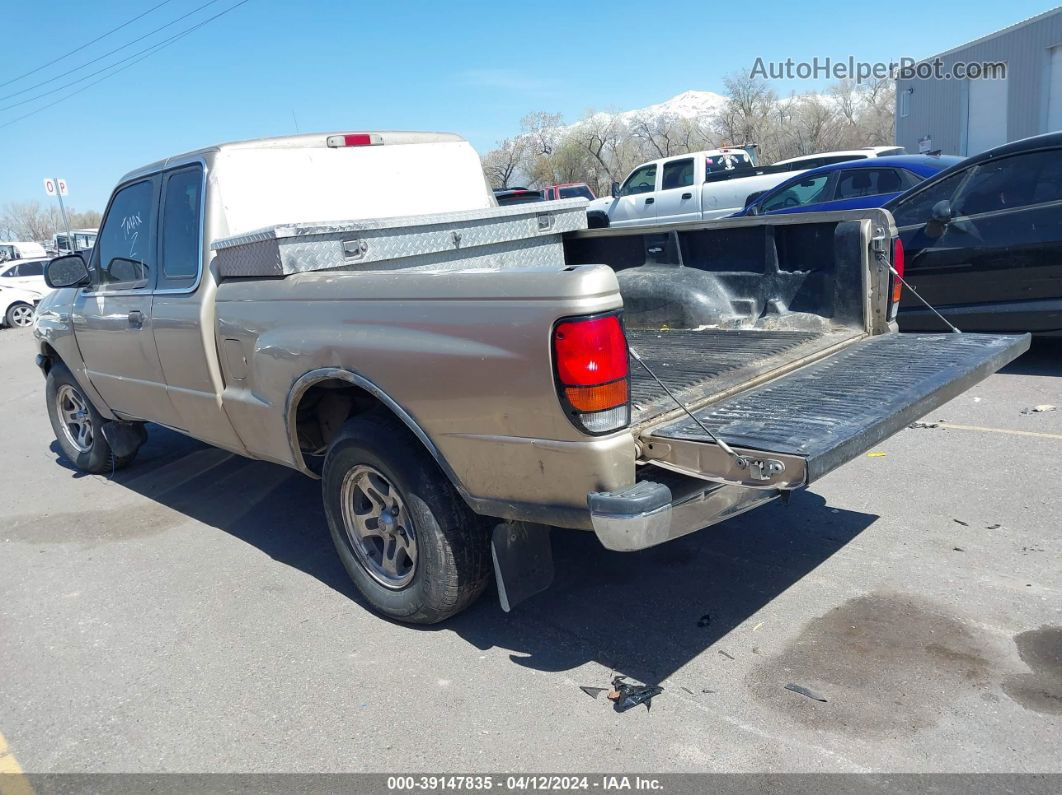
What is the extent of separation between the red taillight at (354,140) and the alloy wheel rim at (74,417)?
9.95ft

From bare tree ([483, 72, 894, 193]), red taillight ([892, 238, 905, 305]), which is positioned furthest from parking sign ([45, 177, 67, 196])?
red taillight ([892, 238, 905, 305])

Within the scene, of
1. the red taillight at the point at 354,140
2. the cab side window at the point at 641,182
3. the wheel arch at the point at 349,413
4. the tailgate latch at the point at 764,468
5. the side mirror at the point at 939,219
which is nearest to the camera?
the tailgate latch at the point at 764,468

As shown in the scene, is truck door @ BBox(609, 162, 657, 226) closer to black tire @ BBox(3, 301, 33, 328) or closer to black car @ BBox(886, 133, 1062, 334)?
black car @ BBox(886, 133, 1062, 334)

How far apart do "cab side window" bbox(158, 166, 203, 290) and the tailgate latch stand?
3.09m

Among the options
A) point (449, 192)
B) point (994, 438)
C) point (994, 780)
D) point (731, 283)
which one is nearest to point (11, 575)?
point (449, 192)

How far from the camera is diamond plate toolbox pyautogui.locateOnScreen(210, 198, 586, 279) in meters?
3.87

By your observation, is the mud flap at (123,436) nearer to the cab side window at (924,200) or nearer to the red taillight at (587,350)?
the red taillight at (587,350)

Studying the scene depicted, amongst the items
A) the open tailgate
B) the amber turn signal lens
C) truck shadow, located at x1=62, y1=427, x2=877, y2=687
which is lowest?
truck shadow, located at x1=62, y1=427, x2=877, y2=687

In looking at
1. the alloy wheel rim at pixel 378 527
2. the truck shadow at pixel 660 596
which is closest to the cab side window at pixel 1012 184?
the truck shadow at pixel 660 596

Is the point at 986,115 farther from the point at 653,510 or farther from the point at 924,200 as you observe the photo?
the point at 653,510

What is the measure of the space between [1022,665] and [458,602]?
2149 millimetres

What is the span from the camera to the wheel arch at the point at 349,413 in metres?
3.33

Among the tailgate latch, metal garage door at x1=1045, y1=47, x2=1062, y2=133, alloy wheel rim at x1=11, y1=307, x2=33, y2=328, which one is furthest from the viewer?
metal garage door at x1=1045, y1=47, x2=1062, y2=133

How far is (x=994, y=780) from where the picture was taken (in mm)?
2611
